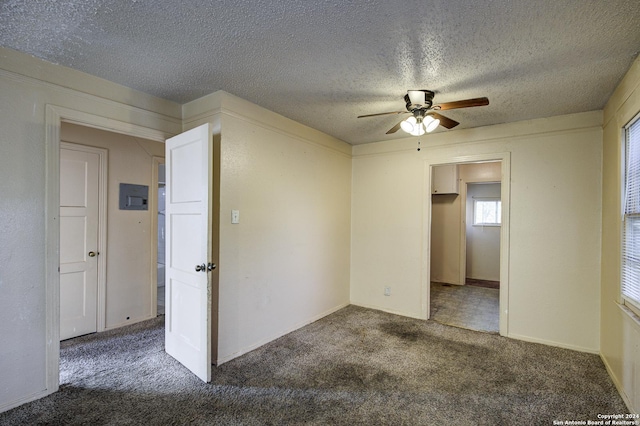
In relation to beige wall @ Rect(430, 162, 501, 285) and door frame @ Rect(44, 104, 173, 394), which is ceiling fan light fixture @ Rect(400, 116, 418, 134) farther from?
beige wall @ Rect(430, 162, 501, 285)

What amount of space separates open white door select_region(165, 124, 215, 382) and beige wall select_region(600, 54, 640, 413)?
116 inches

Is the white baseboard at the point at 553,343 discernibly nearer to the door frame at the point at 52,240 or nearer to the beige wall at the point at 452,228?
the beige wall at the point at 452,228

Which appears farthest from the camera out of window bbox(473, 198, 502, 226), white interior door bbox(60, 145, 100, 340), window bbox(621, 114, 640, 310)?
window bbox(473, 198, 502, 226)

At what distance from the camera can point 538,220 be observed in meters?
3.21

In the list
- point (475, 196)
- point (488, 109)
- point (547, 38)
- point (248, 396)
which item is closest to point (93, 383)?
point (248, 396)

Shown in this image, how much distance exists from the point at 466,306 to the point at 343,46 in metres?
3.95

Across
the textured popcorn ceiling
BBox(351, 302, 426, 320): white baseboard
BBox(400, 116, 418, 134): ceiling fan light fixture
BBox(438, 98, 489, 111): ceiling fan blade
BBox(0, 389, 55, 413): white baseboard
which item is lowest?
BBox(351, 302, 426, 320): white baseboard

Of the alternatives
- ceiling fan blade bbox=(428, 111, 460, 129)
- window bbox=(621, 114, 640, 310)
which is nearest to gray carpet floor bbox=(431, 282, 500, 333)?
window bbox=(621, 114, 640, 310)

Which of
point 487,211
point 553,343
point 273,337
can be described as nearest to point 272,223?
point 273,337

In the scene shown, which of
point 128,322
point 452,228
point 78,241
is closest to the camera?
point 78,241

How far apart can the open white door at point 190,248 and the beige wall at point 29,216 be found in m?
0.77

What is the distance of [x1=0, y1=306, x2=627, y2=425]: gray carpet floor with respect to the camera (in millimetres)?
1986

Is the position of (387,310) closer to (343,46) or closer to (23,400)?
(343,46)

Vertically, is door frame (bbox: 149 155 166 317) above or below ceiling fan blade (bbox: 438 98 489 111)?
below
